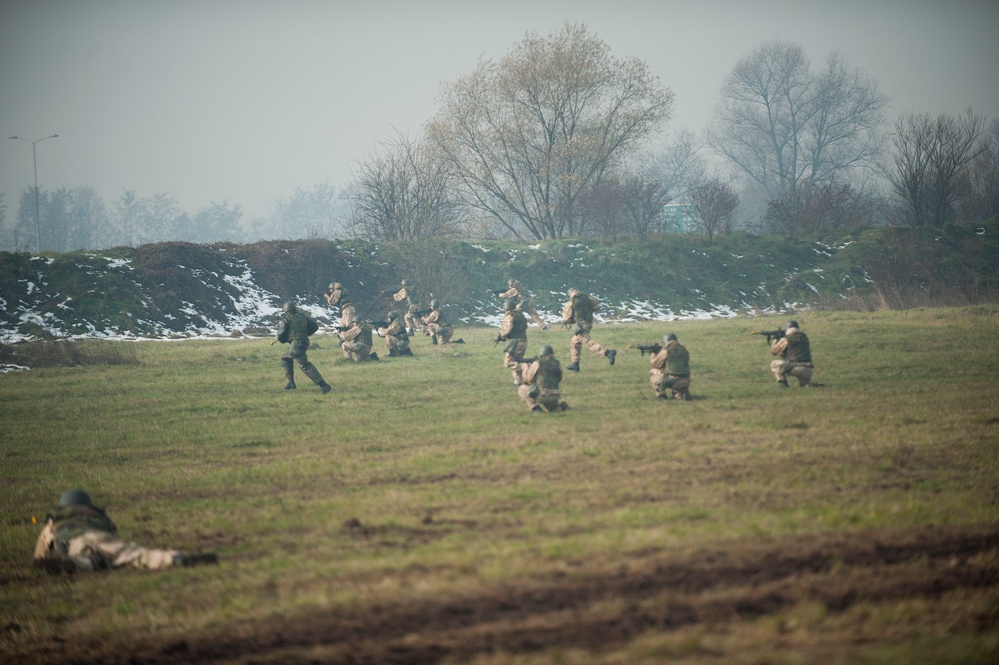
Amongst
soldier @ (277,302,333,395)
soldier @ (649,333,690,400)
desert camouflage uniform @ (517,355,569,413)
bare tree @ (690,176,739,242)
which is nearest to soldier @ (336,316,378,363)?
soldier @ (277,302,333,395)

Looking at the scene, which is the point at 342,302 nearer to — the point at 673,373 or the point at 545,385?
the point at 545,385

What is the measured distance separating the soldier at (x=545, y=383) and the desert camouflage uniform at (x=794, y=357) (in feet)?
14.4

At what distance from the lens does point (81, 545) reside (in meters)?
7.70

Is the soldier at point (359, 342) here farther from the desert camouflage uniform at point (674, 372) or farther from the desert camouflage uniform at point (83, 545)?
the desert camouflage uniform at point (83, 545)

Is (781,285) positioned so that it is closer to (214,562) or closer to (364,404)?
(364,404)

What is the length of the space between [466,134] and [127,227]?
82.8 m

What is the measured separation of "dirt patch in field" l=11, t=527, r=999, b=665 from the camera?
5.39 meters

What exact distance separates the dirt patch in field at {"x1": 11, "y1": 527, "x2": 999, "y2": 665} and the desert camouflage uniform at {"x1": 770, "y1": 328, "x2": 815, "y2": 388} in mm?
10057

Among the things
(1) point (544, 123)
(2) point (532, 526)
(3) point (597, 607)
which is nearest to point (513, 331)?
(2) point (532, 526)

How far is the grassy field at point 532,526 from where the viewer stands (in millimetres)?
5473

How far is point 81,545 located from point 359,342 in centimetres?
1700

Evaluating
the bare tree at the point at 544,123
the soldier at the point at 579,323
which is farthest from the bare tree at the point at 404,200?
the soldier at the point at 579,323

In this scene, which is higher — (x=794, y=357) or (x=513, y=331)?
(x=513, y=331)

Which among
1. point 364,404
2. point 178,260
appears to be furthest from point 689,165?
point 364,404
